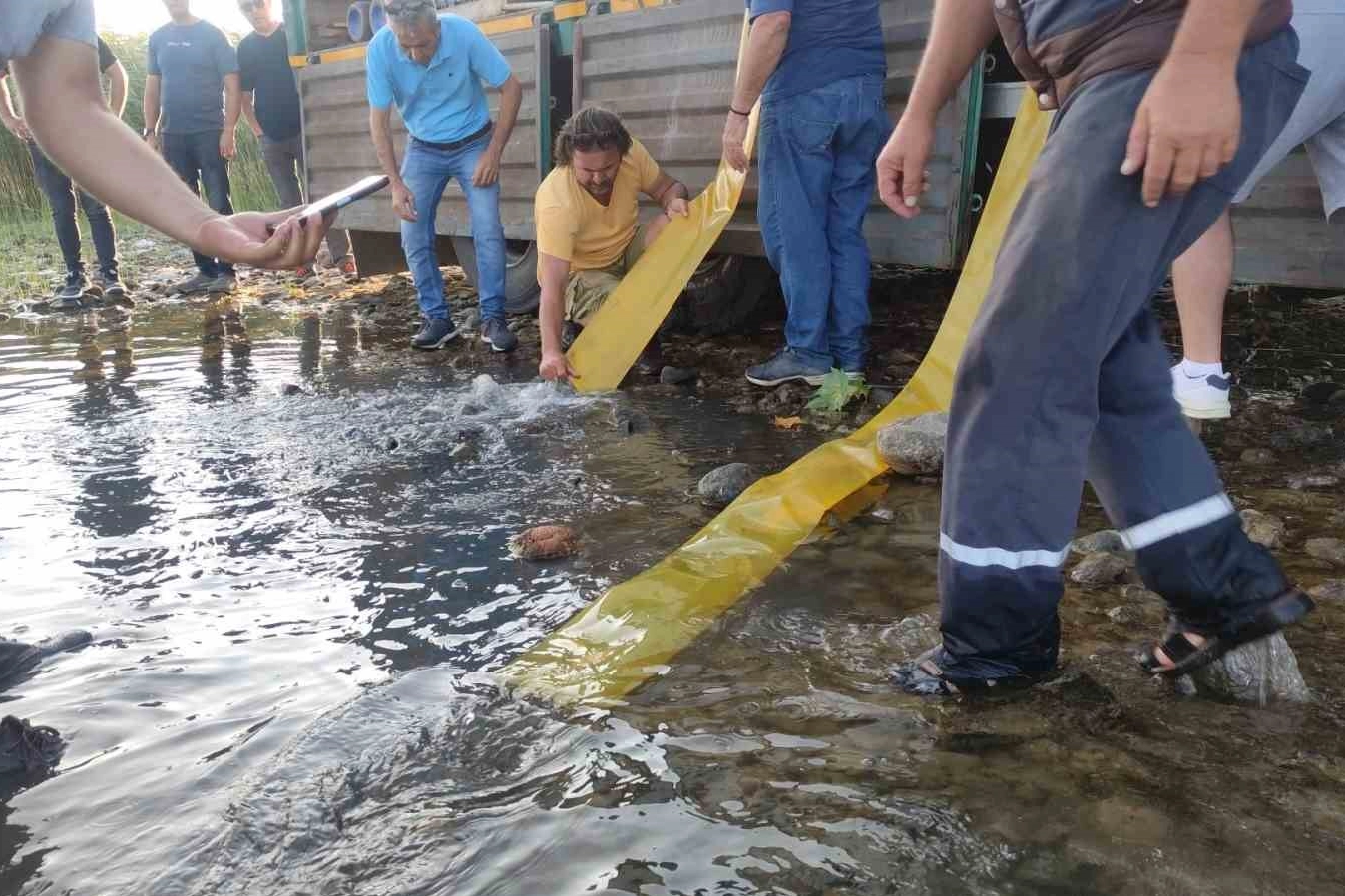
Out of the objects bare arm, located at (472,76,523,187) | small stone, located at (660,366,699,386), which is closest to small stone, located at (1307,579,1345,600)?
small stone, located at (660,366,699,386)

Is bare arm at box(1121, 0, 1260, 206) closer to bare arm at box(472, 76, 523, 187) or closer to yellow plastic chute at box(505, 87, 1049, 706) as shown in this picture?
yellow plastic chute at box(505, 87, 1049, 706)

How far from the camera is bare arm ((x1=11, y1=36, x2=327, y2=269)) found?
1899 mm

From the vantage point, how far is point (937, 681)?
1957mm

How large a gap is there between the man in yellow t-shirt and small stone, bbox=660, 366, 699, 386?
0.92ft

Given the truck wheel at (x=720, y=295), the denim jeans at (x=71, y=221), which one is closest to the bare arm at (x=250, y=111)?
the denim jeans at (x=71, y=221)

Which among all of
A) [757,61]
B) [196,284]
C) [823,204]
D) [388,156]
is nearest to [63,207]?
[196,284]

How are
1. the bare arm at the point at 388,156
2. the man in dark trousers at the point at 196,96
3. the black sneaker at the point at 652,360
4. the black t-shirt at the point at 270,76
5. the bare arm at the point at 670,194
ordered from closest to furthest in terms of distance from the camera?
1. the bare arm at the point at 670,194
2. the black sneaker at the point at 652,360
3. the bare arm at the point at 388,156
4. the man in dark trousers at the point at 196,96
5. the black t-shirt at the point at 270,76

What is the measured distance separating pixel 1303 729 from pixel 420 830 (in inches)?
56.9

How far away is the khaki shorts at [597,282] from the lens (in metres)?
5.66

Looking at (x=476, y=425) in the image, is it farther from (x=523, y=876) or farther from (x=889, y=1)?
(x=523, y=876)

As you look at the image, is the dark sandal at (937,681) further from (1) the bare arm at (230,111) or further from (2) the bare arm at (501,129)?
(1) the bare arm at (230,111)

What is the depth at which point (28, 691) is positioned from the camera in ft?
7.21

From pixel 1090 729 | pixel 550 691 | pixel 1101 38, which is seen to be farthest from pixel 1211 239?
pixel 550 691

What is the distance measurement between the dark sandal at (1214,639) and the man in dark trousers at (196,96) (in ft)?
27.8
